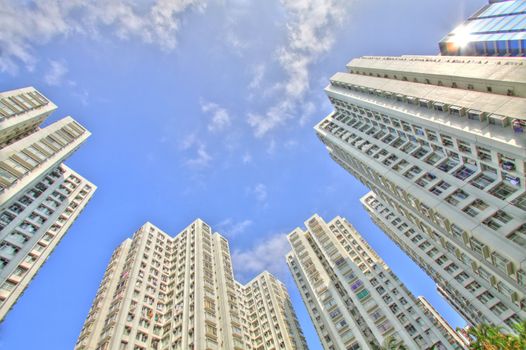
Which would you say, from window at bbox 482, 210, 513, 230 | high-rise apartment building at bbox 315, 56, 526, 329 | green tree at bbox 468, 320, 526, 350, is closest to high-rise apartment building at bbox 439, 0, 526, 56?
high-rise apartment building at bbox 315, 56, 526, 329

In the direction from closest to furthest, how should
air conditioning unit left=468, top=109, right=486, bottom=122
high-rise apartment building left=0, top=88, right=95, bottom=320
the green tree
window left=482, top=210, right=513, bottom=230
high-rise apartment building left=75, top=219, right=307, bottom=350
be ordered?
the green tree
window left=482, top=210, right=513, bottom=230
air conditioning unit left=468, top=109, right=486, bottom=122
high-rise apartment building left=0, top=88, right=95, bottom=320
high-rise apartment building left=75, top=219, right=307, bottom=350

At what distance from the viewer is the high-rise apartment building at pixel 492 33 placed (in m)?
46.9

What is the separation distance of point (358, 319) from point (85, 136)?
205ft

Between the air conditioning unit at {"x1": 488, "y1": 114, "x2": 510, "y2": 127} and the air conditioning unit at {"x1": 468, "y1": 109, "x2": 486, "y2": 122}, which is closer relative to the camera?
the air conditioning unit at {"x1": 488, "y1": 114, "x2": 510, "y2": 127}

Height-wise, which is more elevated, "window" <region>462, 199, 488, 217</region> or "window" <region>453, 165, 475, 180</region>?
"window" <region>453, 165, 475, 180</region>

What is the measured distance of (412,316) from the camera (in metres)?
44.2

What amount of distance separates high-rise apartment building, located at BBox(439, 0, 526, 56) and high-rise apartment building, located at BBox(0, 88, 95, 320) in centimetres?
7586

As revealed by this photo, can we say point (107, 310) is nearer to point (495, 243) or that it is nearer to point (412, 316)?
point (412, 316)

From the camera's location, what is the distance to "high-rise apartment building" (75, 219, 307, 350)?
135 feet

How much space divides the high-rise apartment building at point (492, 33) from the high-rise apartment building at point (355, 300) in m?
43.9

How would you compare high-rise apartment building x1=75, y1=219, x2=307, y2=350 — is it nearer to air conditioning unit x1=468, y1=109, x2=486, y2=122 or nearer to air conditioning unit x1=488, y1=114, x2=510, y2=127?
air conditioning unit x1=468, y1=109, x2=486, y2=122

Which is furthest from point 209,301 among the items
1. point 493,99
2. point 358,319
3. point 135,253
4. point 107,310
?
point 493,99

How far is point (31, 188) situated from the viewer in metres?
44.5

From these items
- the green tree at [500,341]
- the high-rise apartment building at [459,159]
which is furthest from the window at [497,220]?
the green tree at [500,341]
